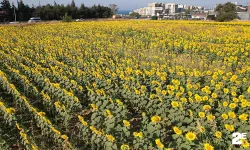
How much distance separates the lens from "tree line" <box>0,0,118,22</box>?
1825 inches

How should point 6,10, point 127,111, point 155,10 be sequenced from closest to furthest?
1. point 127,111
2. point 6,10
3. point 155,10

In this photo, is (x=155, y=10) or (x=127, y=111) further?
(x=155, y=10)

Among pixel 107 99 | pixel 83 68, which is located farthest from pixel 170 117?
pixel 83 68

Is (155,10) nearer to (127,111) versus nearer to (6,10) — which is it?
(6,10)

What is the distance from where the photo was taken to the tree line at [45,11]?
46344mm

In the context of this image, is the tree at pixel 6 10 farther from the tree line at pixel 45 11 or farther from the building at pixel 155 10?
the building at pixel 155 10

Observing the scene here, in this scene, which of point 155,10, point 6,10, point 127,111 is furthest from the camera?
point 155,10

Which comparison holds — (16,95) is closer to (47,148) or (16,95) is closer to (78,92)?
(78,92)

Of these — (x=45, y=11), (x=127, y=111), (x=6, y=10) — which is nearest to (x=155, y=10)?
(x=45, y=11)

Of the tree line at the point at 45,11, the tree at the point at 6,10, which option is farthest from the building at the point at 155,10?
the tree at the point at 6,10

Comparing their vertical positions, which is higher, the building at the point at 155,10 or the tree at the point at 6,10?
the building at the point at 155,10

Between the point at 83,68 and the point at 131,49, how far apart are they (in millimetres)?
3137

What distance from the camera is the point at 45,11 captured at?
4847cm

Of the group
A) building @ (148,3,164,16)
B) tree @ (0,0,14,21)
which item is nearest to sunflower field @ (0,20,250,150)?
tree @ (0,0,14,21)
